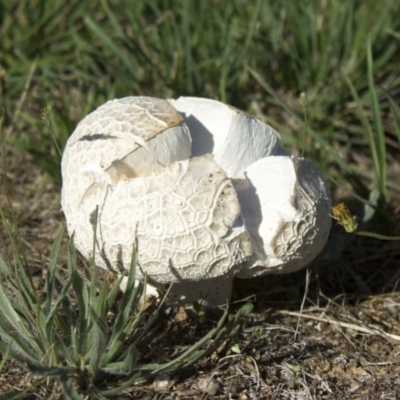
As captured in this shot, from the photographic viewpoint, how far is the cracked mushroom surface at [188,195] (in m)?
1.77

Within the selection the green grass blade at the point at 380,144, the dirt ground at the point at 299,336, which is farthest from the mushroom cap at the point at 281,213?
the green grass blade at the point at 380,144

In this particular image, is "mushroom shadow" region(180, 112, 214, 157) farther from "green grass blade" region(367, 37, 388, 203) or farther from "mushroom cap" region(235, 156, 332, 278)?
"green grass blade" region(367, 37, 388, 203)

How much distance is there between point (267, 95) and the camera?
325 centimetres

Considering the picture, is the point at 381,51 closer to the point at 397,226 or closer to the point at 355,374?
the point at 397,226

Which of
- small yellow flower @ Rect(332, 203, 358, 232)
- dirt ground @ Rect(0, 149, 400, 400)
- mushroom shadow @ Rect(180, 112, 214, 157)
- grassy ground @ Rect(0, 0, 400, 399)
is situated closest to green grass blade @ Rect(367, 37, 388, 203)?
grassy ground @ Rect(0, 0, 400, 399)

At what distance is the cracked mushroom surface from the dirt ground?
236 mm

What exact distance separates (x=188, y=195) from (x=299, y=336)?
0.69 metres

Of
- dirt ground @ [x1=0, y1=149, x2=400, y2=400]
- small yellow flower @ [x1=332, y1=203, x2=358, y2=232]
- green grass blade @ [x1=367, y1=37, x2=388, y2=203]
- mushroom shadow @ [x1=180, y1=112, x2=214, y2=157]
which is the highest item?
mushroom shadow @ [x1=180, y1=112, x2=214, y2=157]

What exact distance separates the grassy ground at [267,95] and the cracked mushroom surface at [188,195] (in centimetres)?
36

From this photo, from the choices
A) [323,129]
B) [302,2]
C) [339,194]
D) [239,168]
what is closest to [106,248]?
[239,168]

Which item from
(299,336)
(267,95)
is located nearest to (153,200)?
(299,336)

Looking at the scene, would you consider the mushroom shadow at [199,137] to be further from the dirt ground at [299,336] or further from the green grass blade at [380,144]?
the green grass blade at [380,144]

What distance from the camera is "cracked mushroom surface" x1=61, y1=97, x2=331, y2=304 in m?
1.77

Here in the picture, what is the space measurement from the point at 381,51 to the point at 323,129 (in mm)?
523
